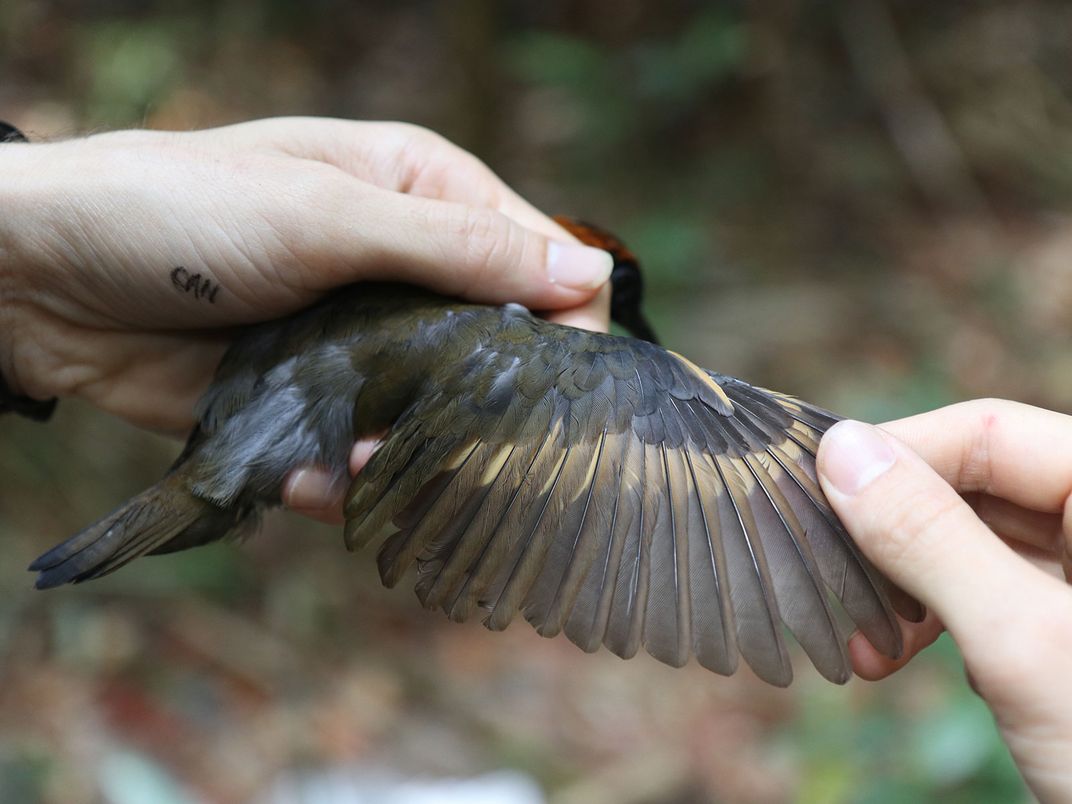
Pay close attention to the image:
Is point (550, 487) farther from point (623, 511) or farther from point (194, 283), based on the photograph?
point (194, 283)

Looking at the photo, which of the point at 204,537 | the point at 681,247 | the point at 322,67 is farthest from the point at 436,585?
the point at 322,67

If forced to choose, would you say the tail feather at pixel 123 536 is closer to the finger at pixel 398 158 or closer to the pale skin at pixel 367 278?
the pale skin at pixel 367 278

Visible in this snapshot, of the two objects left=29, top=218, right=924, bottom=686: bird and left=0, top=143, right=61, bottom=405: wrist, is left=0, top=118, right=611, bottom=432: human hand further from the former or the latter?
left=29, top=218, right=924, bottom=686: bird

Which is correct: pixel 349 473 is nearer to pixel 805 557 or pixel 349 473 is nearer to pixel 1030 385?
pixel 805 557

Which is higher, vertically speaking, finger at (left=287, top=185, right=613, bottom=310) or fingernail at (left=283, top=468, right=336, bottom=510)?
finger at (left=287, top=185, right=613, bottom=310)

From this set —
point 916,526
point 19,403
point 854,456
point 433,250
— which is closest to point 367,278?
point 433,250

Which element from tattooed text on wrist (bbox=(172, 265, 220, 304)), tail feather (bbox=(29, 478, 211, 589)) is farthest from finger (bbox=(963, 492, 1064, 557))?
tattooed text on wrist (bbox=(172, 265, 220, 304))

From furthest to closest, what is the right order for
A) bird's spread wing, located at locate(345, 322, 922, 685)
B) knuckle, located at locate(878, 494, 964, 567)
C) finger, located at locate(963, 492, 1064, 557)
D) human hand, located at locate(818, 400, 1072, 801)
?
finger, located at locate(963, 492, 1064, 557)
bird's spread wing, located at locate(345, 322, 922, 685)
knuckle, located at locate(878, 494, 964, 567)
human hand, located at locate(818, 400, 1072, 801)
